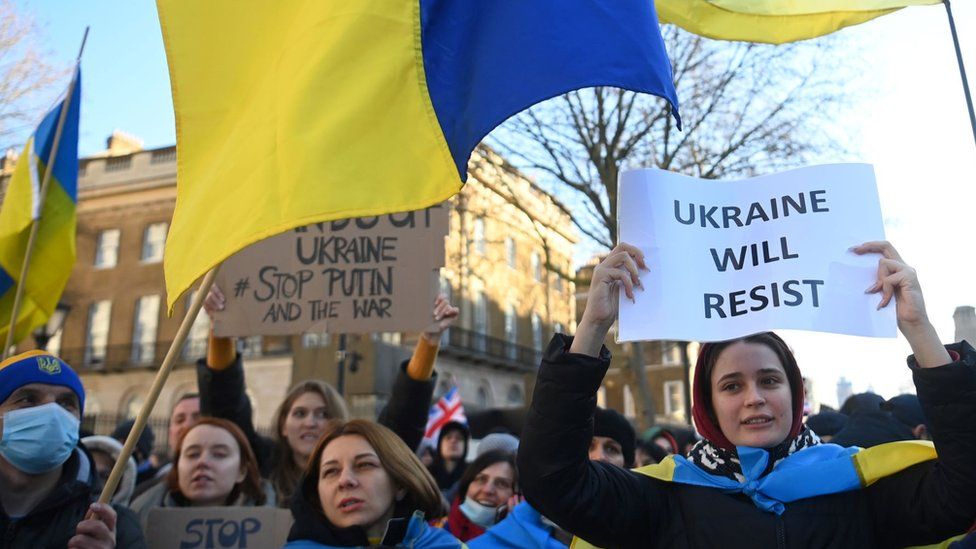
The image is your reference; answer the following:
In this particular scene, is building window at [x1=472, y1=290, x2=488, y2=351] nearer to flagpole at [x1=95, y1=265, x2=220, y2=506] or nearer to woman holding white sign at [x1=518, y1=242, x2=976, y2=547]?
flagpole at [x1=95, y1=265, x2=220, y2=506]

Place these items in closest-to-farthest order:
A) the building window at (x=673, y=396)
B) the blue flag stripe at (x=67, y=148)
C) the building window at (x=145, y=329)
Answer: the blue flag stripe at (x=67, y=148), the building window at (x=145, y=329), the building window at (x=673, y=396)

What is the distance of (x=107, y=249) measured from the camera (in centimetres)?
3650

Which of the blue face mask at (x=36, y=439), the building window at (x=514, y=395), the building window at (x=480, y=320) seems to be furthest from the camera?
the building window at (x=514, y=395)

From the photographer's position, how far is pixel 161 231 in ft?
116

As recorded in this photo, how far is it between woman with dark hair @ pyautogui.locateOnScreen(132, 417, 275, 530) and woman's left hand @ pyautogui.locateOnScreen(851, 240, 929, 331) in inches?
123

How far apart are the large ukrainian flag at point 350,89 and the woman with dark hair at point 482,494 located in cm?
265

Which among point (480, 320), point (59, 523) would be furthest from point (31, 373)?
point (480, 320)

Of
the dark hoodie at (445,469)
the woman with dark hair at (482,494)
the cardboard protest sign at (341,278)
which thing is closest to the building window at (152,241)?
the dark hoodie at (445,469)

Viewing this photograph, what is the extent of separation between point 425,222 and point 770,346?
8.84ft

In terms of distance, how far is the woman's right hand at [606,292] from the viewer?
7.93ft

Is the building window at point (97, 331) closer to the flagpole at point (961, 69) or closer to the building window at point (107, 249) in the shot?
the building window at point (107, 249)

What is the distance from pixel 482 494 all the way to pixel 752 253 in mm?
2688

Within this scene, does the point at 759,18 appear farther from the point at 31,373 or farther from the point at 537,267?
the point at 537,267

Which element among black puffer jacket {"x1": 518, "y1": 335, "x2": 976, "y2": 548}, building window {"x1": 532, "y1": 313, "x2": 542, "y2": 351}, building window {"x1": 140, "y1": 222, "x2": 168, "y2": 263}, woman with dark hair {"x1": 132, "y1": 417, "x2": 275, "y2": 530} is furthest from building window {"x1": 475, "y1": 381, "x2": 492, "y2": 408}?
black puffer jacket {"x1": 518, "y1": 335, "x2": 976, "y2": 548}
